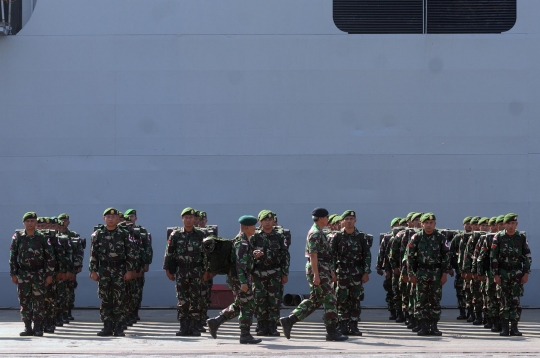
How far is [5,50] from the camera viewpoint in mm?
16406

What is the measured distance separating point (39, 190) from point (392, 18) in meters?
6.68

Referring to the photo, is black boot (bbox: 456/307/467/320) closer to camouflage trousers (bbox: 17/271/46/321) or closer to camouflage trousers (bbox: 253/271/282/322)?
camouflage trousers (bbox: 253/271/282/322)

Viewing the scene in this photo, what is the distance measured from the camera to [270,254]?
36.8 feet

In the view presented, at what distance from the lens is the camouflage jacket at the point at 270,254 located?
11.2 metres

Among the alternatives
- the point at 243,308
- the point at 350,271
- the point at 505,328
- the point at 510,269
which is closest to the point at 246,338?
the point at 243,308

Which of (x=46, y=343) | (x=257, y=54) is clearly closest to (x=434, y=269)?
(x=46, y=343)

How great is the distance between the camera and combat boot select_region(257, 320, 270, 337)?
37.6 ft

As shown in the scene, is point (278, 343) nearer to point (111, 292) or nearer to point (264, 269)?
point (264, 269)

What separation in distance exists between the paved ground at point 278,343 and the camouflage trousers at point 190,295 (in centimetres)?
30

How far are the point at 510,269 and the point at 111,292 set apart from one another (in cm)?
483

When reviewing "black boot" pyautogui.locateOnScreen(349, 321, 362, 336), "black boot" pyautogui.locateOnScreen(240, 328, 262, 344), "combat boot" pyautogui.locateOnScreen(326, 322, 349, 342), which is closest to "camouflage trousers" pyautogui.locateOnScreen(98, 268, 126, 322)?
"black boot" pyautogui.locateOnScreen(240, 328, 262, 344)

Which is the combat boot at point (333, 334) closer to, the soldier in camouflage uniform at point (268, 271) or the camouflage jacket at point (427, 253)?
the soldier in camouflage uniform at point (268, 271)

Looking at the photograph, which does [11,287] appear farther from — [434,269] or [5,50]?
[434,269]

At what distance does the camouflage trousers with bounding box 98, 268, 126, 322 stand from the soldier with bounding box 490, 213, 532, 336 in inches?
177
